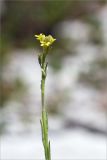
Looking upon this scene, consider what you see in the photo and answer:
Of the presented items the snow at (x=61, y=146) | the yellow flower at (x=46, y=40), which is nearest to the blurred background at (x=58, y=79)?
the snow at (x=61, y=146)

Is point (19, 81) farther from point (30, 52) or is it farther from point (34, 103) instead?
point (30, 52)

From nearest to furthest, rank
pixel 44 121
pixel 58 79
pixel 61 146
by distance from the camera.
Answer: pixel 44 121
pixel 61 146
pixel 58 79

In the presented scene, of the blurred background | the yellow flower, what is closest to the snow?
the blurred background

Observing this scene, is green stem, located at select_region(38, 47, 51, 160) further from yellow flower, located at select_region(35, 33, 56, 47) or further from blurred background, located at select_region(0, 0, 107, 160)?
blurred background, located at select_region(0, 0, 107, 160)

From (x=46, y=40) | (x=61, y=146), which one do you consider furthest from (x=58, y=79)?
(x=46, y=40)

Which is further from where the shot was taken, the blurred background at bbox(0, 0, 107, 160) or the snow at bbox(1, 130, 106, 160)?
the blurred background at bbox(0, 0, 107, 160)

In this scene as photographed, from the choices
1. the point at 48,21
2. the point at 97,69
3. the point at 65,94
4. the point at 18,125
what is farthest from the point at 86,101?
the point at 48,21

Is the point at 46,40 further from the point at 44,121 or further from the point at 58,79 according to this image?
the point at 58,79

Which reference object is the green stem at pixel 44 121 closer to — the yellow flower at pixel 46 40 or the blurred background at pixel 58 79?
the yellow flower at pixel 46 40
